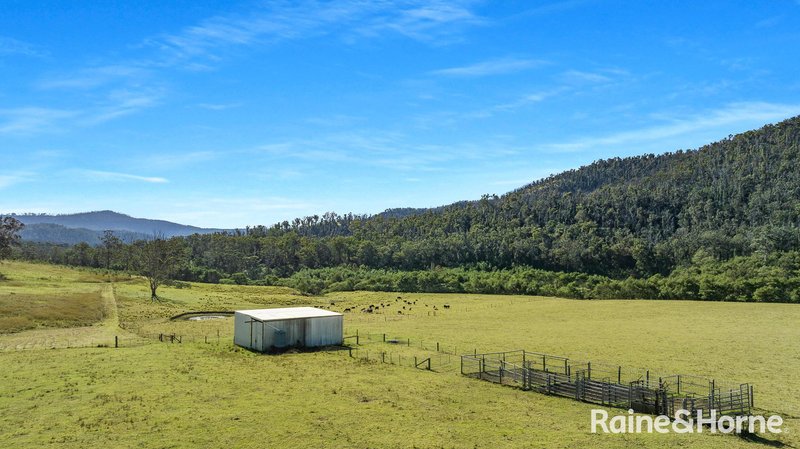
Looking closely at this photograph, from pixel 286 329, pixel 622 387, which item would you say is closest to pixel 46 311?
pixel 286 329

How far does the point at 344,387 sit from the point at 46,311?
1984 inches

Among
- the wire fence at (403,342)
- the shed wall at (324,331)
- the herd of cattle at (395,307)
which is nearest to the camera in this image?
the wire fence at (403,342)

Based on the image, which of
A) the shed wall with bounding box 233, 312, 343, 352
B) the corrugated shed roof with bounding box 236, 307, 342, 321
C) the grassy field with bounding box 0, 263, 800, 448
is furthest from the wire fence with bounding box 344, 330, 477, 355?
the corrugated shed roof with bounding box 236, 307, 342, 321

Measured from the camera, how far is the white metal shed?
49.7 m

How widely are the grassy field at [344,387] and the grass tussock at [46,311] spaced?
3.82 ft

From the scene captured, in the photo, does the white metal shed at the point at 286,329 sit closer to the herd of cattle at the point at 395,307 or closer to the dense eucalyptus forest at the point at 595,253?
the herd of cattle at the point at 395,307

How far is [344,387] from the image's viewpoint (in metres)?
35.0

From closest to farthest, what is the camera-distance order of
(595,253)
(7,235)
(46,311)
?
(46,311) → (7,235) → (595,253)

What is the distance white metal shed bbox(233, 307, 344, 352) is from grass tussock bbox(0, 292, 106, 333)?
25.2 meters

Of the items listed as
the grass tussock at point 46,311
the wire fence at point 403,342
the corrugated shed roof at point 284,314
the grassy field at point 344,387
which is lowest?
the wire fence at point 403,342

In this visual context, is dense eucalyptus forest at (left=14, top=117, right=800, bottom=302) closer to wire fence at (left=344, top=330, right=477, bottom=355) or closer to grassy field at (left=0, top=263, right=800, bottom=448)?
grassy field at (left=0, top=263, right=800, bottom=448)

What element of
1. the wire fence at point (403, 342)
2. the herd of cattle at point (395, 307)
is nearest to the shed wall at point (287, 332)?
the wire fence at point (403, 342)

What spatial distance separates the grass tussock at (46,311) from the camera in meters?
59.8

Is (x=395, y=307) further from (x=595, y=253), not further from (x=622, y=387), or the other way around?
(x=595, y=253)
